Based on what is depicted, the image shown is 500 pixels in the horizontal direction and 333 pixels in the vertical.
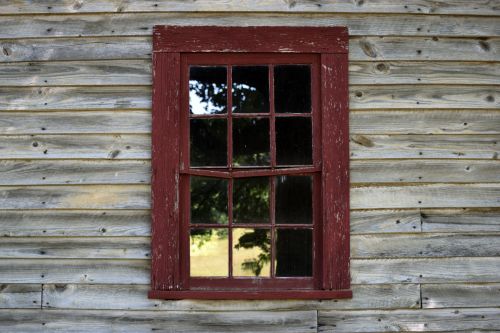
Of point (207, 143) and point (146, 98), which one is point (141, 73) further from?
point (207, 143)

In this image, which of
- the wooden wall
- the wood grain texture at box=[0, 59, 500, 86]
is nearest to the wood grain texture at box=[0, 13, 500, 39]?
the wooden wall

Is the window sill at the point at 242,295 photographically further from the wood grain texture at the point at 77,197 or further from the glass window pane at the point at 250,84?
the glass window pane at the point at 250,84

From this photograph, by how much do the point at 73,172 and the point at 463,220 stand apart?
104 inches

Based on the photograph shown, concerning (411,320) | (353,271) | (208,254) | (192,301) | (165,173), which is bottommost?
(411,320)

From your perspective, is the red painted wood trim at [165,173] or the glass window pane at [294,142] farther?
the glass window pane at [294,142]

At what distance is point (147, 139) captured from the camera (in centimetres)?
389

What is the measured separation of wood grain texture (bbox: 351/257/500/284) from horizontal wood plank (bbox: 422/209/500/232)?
0.66 ft

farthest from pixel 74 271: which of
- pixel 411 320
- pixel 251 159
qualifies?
pixel 411 320

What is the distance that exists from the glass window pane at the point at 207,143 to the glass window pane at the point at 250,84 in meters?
0.20

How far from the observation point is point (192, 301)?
384 centimetres

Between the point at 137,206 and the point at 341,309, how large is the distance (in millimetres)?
1514

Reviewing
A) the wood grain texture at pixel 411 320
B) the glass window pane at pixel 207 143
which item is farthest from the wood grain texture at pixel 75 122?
the wood grain texture at pixel 411 320

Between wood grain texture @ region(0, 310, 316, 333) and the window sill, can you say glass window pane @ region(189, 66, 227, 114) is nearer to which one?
the window sill

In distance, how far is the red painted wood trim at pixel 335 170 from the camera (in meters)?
→ 3.82
